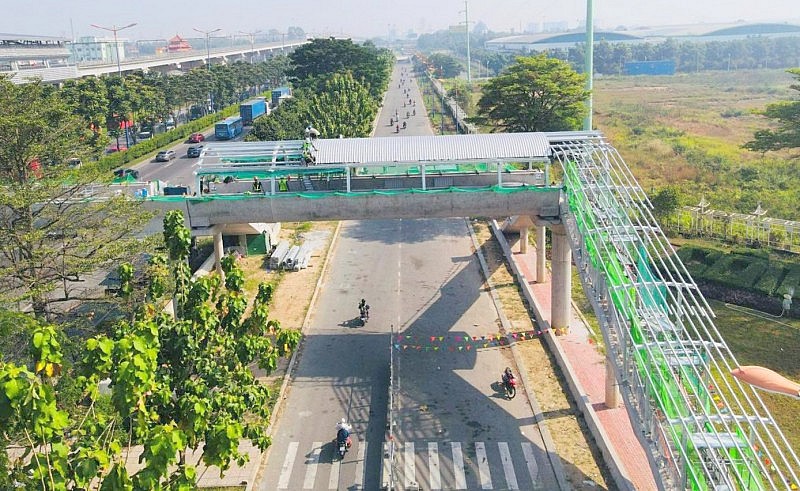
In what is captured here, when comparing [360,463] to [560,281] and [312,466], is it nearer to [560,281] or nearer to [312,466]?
[312,466]

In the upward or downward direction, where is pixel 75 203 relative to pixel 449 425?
upward

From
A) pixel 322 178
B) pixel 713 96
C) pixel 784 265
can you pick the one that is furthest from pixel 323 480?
pixel 713 96

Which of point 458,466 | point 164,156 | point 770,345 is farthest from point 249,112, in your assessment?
point 458,466

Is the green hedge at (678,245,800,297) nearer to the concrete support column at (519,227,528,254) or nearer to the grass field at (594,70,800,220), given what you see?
the concrete support column at (519,227,528,254)

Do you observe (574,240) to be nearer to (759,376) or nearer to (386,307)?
(759,376)

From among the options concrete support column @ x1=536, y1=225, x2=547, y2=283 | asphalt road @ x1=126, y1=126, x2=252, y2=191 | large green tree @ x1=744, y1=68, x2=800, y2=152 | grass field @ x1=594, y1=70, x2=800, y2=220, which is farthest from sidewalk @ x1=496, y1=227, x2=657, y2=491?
asphalt road @ x1=126, y1=126, x2=252, y2=191

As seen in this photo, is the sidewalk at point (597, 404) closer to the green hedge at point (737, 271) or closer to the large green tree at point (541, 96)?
the green hedge at point (737, 271)
